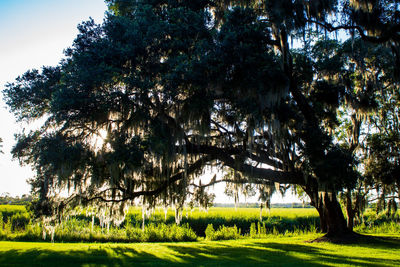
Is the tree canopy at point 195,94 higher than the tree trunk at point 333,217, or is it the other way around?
the tree canopy at point 195,94

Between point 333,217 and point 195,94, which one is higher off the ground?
point 195,94

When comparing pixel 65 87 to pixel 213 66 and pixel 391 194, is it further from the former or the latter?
pixel 391 194

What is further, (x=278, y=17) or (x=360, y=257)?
(x=278, y=17)

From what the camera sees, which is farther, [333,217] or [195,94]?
[333,217]

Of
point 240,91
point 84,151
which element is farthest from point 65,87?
point 240,91

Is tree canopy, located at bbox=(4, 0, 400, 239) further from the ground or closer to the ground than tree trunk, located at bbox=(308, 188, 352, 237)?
further from the ground

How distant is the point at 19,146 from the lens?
1014cm

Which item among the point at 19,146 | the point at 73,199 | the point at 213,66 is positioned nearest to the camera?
the point at 213,66

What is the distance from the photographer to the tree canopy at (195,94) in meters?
8.38

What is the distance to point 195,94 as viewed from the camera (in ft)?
28.3

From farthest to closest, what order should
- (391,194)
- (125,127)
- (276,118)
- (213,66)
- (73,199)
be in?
1. (391,194)
2. (73,199)
3. (125,127)
4. (276,118)
5. (213,66)

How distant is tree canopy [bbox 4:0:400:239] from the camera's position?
8383 millimetres

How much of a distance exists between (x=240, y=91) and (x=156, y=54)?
2.89m

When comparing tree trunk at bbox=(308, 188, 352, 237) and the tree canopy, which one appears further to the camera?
tree trunk at bbox=(308, 188, 352, 237)
